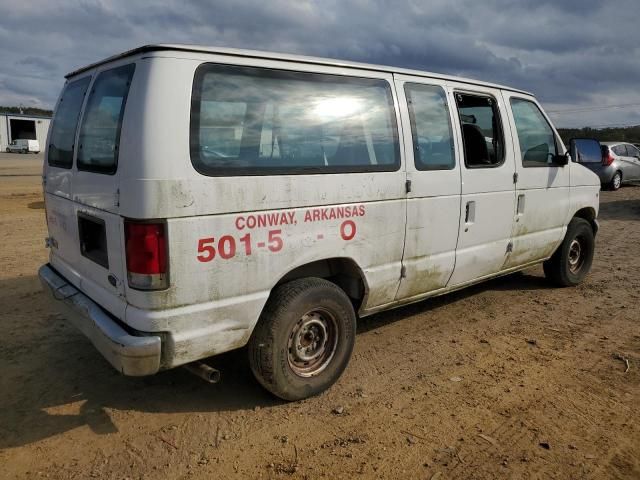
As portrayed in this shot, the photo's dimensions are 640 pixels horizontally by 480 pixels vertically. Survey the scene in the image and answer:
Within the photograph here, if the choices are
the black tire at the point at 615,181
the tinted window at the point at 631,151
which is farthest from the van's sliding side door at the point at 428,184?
the tinted window at the point at 631,151

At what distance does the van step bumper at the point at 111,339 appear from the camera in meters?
2.68

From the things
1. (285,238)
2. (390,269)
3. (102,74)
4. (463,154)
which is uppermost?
(102,74)

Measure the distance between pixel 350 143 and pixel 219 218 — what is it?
1.15m

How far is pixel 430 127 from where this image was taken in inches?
159

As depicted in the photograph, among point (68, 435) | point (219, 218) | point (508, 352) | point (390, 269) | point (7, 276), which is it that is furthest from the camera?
point (7, 276)

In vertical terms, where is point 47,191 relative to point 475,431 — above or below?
above

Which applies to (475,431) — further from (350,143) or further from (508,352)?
(350,143)

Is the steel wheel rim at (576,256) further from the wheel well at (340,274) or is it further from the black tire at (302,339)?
the black tire at (302,339)

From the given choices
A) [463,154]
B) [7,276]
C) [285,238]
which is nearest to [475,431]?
[285,238]

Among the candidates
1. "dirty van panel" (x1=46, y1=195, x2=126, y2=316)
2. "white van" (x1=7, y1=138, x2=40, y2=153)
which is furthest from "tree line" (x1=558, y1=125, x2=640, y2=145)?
"white van" (x1=7, y1=138, x2=40, y2=153)

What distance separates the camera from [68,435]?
3.04 metres

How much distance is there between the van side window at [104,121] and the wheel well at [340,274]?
1.28 meters

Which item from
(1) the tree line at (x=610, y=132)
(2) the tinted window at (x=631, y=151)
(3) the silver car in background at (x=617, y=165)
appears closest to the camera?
(3) the silver car in background at (x=617, y=165)

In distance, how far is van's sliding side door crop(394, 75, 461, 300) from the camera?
387 centimetres
